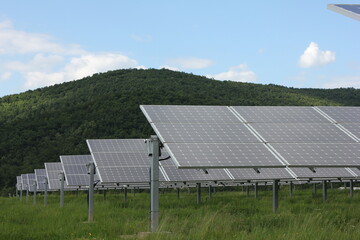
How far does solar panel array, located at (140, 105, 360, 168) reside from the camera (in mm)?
15914

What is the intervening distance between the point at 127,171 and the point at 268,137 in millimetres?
9938

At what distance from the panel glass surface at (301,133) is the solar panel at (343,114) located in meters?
1.05

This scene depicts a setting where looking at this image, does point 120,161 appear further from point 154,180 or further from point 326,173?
point 154,180

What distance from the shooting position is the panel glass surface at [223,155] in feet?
50.3

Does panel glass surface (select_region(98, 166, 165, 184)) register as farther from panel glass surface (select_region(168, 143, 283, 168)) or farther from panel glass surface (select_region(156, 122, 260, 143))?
panel glass surface (select_region(168, 143, 283, 168))

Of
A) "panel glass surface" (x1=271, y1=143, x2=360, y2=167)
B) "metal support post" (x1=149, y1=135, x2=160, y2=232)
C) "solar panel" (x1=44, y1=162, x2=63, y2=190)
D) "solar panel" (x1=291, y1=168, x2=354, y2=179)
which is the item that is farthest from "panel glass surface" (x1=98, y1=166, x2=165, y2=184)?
"solar panel" (x1=44, y1=162, x2=63, y2=190)

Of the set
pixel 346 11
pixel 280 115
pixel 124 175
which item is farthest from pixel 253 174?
pixel 346 11

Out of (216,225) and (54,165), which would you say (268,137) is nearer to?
(216,225)

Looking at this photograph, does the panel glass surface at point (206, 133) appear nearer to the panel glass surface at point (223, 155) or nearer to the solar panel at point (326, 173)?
the panel glass surface at point (223, 155)

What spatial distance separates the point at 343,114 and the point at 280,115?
2555 mm

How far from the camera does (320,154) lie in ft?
54.9

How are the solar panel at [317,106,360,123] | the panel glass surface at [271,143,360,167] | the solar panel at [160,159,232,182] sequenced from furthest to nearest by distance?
the solar panel at [160,159,232,182]
the solar panel at [317,106,360,123]
the panel glass surface at [271,143,360,167]

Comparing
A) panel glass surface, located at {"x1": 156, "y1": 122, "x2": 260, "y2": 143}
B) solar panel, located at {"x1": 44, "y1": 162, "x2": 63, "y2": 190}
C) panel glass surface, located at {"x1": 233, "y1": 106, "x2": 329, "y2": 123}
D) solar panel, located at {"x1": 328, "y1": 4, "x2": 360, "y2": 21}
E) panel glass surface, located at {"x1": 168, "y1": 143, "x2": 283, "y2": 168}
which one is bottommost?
solar panel, located at {"x1": 44, "y1": 162, "x2": 63, "y2": 190}

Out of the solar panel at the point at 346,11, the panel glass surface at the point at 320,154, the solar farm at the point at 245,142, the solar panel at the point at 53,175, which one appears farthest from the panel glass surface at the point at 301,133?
the solar panel at the point at 53,175
